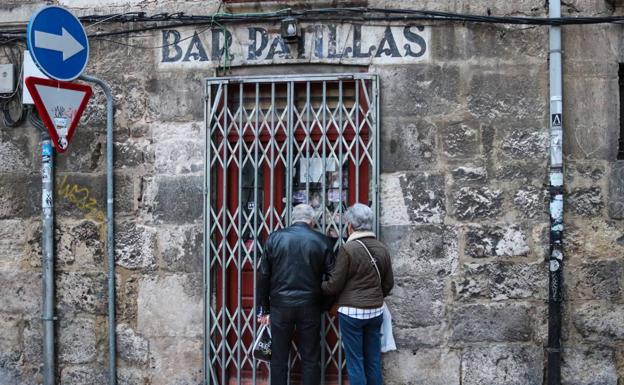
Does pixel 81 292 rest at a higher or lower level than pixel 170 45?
lower

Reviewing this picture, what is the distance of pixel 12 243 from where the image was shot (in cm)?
658

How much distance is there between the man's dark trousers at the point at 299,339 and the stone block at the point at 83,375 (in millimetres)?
1712

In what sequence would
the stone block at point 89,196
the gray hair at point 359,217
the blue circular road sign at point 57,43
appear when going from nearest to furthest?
the blue circular road sign at point 57,43 < the gray hair at point 359,217 < the stone block at point 89,196

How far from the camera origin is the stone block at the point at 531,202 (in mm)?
5945

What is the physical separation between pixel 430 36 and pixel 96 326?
3.92 metres

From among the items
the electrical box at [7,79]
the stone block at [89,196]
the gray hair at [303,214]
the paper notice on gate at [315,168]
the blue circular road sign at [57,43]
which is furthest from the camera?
the electrical box at [7,79]

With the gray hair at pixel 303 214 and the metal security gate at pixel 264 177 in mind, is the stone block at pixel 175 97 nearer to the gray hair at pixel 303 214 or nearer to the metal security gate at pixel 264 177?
the metal security gate at pixel 264 177

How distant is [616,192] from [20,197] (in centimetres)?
526

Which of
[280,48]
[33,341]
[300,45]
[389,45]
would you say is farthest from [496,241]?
[33,341]

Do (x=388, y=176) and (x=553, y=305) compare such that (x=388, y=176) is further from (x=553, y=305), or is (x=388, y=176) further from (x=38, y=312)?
(x=38, y=312)

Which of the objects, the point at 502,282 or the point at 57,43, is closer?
the point at 57,43

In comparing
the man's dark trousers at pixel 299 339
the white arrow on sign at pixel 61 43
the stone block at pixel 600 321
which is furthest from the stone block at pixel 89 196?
the stone block at pixel 600 321

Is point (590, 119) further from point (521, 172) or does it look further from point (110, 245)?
point (110, 245)

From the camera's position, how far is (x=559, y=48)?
589cm
